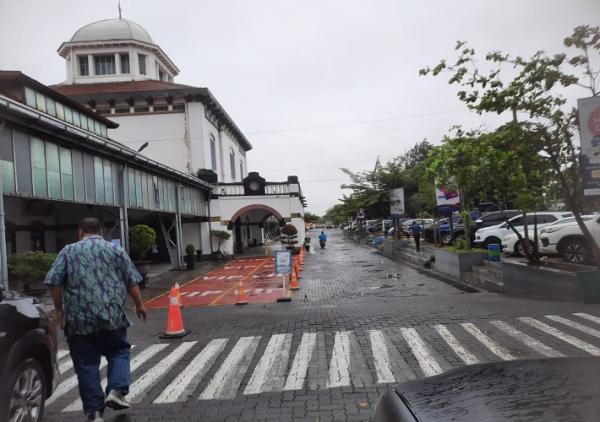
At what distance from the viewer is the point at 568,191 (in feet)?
37.4

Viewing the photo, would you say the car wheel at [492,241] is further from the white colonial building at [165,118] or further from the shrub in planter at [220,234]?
the shrub in planter at [220,234]

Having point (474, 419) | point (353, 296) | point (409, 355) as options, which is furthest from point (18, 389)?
point (353, 296)

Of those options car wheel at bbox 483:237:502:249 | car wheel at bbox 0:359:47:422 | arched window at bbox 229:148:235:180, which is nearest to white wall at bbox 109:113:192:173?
arched window at bbox 229:148:235:180

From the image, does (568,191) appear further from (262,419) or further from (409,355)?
(262,419)

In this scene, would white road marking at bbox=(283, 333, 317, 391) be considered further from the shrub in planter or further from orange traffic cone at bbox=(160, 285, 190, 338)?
the shrub in planter

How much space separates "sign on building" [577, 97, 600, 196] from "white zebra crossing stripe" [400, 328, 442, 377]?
5.43 m

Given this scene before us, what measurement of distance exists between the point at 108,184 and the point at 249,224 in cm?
2707

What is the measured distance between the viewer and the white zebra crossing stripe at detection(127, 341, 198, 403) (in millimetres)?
5250

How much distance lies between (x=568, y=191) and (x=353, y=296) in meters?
6.08

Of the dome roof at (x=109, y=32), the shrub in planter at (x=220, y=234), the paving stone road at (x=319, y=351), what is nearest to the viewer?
the paving stone road at (x=319, y=351)

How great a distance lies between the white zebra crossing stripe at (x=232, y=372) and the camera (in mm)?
5133

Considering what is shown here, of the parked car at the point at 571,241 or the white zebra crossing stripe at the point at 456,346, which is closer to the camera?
the white zebra crossing stripe at the point at 456,346

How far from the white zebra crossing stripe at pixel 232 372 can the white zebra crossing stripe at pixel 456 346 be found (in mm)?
2806

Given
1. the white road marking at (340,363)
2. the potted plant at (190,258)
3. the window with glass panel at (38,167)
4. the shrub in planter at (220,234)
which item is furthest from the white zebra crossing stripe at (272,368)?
the shrub in planter at (220,234)
